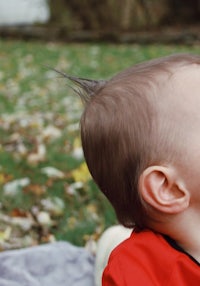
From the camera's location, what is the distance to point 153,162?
1878 mm

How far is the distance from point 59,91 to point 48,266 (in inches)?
234

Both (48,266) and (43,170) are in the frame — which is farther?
(43,170)

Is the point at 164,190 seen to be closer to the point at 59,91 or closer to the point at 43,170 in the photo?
the point at 43,170

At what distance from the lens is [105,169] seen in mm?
1949

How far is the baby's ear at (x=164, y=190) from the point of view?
1868 millimetres

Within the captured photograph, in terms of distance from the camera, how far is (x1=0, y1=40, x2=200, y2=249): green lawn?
342 cm

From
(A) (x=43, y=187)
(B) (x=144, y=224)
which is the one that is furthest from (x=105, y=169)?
(A) (x=43, y=187)

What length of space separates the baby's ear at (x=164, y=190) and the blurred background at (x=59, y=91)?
629 millimetres

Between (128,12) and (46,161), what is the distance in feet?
38.6

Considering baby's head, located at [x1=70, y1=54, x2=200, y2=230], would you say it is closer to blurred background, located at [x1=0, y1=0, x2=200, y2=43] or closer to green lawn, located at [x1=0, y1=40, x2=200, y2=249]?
green lawn, located at [x1=0, y1=40, x2=200, y2=249]

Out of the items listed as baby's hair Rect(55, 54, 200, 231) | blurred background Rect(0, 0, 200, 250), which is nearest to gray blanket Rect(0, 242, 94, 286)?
blurred background Rect(0, 0, 200, 250)

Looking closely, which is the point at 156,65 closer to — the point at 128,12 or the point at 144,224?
the point at 144,224

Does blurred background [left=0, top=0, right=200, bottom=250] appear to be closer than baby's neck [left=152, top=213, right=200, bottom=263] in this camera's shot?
No

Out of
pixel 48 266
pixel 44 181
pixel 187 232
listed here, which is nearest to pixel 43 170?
pixel 44 181
